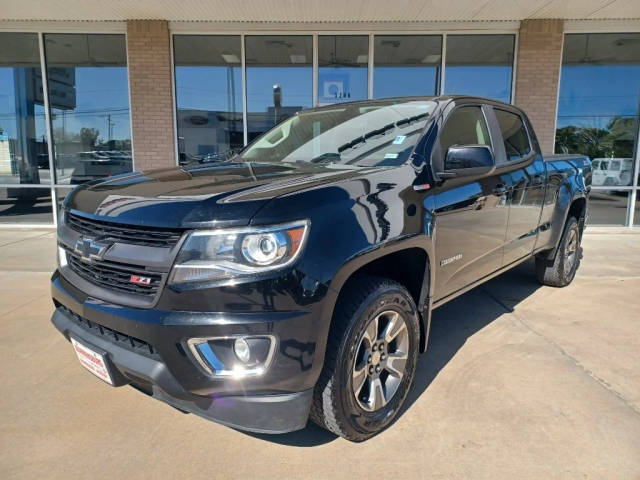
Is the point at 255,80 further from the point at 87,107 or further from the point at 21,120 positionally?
the point at 21,120

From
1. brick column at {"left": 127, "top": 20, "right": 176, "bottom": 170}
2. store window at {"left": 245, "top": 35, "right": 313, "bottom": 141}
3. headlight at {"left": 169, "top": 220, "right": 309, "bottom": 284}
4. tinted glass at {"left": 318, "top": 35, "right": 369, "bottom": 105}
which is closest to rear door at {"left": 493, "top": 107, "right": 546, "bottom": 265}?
headlight at {"left": 169, "top": 220, "right": 309, "bottom": 284}

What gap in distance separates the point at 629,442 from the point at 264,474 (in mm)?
1833

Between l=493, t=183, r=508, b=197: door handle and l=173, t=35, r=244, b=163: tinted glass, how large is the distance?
6.10m

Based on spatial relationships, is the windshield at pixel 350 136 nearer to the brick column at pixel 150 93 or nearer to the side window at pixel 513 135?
the side window at pixel 513 135

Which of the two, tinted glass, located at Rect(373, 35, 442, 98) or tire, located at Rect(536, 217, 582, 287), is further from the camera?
tinted glass, located at Rect(373, 35, 442, 98)

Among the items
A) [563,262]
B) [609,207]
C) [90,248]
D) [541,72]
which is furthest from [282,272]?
[609,207]

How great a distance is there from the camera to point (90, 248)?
218 cm

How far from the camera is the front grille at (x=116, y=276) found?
6.37ft

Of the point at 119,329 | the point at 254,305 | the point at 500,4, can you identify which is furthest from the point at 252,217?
the point at 500,4

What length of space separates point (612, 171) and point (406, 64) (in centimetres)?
446

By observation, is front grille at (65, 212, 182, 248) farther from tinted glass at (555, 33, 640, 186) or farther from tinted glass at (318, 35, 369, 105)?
tinted glass at (555, 33, 640, 186)

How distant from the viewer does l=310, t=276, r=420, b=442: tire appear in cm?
209

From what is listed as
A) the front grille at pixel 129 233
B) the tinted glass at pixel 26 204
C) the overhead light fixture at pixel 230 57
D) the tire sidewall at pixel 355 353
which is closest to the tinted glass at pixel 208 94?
the overhead light fixture at pixel 230 57

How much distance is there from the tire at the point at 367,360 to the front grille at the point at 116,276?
80 centimetres
